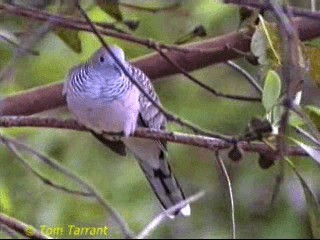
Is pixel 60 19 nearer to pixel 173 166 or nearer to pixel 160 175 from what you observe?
pixel 160 175

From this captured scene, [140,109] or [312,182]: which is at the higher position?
[140,109]

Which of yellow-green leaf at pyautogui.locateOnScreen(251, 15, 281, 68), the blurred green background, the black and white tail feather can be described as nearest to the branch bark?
yellow-green leaf at pyautogui.locateOnScreen(251, 15, 281, 68)

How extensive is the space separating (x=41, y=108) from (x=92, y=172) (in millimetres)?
1475

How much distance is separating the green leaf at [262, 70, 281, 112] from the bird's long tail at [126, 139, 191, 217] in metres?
1.01

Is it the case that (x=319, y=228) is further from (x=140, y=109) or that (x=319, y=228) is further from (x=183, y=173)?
(x=183, y=173)

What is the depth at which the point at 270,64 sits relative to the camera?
1574 mm

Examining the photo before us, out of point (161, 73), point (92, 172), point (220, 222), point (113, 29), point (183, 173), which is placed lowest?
point (220, 222)

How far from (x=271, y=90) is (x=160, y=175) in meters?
1.08

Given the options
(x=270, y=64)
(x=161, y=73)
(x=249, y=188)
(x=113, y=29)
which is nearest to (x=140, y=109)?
(x=161, y=73)

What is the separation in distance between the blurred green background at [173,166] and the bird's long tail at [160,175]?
19cm

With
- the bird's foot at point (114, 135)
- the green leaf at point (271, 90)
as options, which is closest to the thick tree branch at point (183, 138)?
the green leaf at point (271, 90)

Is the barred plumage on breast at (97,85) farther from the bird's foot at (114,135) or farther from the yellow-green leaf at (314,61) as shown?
the yellow-green leaf at (314,61)

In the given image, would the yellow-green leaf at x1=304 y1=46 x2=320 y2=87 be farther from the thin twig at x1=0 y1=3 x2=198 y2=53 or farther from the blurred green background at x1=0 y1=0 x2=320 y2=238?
the blurred green background at x1=0 y1=0 x2=320 y2=238

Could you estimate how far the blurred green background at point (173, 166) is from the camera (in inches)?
110
